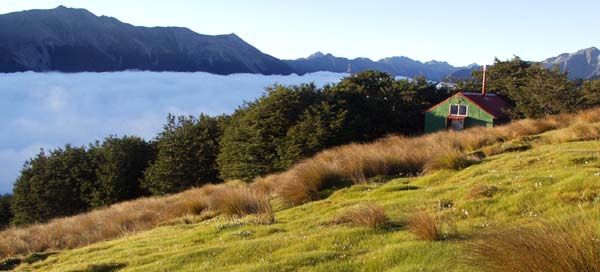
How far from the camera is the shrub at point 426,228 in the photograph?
6.50 m

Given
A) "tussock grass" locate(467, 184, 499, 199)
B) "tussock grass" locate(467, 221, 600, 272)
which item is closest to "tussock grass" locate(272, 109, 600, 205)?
"tussock grass" locate(467, 184, 499, 199)

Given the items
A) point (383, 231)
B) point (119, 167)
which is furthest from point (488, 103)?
point (383, 231)

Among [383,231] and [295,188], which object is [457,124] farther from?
[383,231]

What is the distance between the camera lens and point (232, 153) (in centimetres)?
4056

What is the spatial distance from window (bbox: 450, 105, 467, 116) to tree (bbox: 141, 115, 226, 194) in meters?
24.0

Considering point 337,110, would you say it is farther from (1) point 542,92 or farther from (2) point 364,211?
(2) point 364,211

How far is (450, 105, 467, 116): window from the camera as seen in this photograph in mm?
44375

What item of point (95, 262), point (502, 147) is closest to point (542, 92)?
point (502, 147)

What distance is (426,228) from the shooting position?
655cm

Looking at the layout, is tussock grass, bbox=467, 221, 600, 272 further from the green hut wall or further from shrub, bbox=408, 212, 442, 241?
the green hut wall

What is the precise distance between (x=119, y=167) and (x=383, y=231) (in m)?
45.8

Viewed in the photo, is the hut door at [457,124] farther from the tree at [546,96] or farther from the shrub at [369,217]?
the shrub at [369,217]

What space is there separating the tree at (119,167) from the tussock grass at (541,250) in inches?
1818

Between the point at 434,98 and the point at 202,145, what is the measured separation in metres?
28.8
